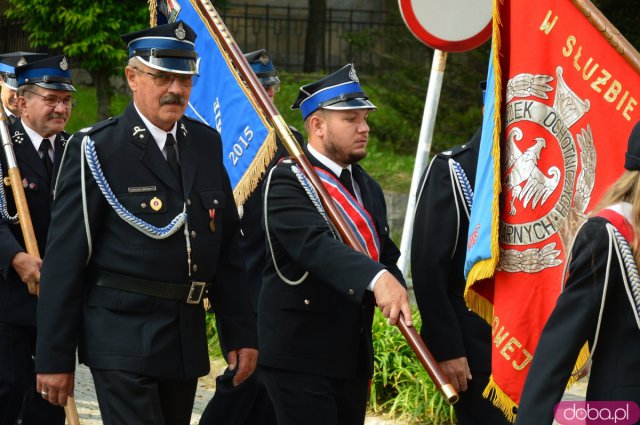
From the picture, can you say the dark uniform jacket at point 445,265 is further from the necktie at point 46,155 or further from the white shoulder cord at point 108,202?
the necktie at point 46,155

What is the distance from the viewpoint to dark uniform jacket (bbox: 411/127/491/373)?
5.55m

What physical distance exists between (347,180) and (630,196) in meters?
2.18

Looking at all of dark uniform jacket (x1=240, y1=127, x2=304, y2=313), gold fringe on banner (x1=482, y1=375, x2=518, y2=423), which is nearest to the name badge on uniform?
gold fringe on banner (x1=482, y1=375, x2=518, y2=423)

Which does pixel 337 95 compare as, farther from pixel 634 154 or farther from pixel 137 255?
pixel 634 154

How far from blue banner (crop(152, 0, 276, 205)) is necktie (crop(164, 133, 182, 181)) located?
130 cm

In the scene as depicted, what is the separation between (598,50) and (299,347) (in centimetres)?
181

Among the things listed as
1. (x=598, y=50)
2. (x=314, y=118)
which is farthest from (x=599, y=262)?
(x=314, y=118)

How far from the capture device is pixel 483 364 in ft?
18.5

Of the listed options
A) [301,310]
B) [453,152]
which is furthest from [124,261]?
[453,152]

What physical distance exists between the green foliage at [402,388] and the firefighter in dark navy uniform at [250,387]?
3.62 ft

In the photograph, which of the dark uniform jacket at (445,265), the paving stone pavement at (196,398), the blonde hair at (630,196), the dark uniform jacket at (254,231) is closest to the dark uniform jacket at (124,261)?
the dark uniform jacket at (445,265)

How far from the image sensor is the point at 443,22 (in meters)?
7.24

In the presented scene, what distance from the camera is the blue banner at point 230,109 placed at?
6715mm

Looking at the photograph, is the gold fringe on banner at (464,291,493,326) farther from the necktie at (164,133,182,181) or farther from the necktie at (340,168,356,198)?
the necktie at (164,133,182,181)
